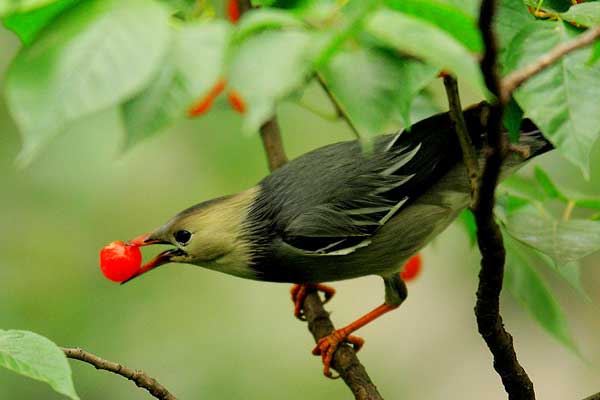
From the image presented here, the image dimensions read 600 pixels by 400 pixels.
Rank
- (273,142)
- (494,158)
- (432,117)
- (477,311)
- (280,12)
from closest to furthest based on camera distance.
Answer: (280,12) → (494,158) → (477,311) → (432,117) → (273,142)

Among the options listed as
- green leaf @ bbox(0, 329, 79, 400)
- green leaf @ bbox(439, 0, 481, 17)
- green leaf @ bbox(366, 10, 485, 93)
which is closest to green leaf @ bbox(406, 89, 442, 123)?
green leaf @ bbox(439, 0, 481, 17)

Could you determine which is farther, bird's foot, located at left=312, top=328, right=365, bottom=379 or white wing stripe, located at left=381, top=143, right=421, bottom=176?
bird's foot, located at left=312, top=328, right=365, bottom=379

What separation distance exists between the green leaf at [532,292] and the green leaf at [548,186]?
238 millimetres

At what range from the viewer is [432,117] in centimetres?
356

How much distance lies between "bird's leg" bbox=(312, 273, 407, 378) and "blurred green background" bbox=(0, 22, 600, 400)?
139cm

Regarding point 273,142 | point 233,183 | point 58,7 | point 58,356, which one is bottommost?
point 233,183

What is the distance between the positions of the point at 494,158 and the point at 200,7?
1.32 meters

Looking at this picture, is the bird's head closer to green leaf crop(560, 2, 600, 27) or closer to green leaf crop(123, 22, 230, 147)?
green leaf crop(560, 2, 600, 27)

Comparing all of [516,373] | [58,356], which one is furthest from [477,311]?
[58,356]

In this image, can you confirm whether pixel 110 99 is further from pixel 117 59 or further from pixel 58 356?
pixel 58 356

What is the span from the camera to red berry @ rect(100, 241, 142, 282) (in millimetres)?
3024

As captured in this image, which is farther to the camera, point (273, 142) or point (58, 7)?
point (273, 142)

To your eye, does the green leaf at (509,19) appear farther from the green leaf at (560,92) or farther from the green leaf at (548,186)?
the green leaf at (548,186)

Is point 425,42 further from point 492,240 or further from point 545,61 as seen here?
point 492,240
